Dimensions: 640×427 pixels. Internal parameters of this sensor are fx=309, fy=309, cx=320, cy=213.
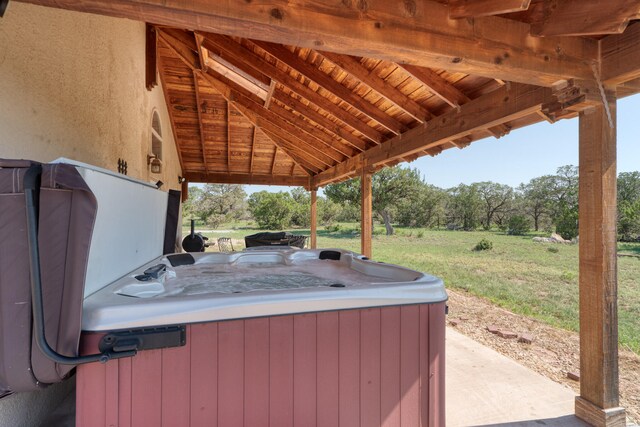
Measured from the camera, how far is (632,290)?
5.93 metres

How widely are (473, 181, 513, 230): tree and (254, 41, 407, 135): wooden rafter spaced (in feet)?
81.0

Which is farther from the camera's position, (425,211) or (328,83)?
(425,211)

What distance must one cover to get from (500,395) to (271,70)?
149 inches

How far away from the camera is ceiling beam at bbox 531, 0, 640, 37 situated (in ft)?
4.75

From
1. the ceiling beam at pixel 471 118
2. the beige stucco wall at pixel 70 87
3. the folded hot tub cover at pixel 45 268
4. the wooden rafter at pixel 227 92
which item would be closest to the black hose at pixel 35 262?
the folded hot tub cover at pixel 45 268

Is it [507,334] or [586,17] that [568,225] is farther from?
[586,17]

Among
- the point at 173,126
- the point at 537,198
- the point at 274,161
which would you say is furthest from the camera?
the point at 537,198

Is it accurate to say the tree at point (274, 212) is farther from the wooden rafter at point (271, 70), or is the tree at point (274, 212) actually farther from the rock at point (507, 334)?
the rock at point (507, 334)

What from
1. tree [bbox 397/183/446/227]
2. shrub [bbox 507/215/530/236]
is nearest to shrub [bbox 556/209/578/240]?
shrub [bbox 507/215/530/236]

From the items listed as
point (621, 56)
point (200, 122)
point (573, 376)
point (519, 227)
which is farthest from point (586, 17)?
point (519, 227)

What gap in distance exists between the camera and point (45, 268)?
3.28 feet

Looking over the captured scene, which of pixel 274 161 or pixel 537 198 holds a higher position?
pixel 537 198

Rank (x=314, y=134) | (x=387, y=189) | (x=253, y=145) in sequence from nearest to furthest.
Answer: (x=314, y=134)
(x=253, y=145)
(x=387, y=189)

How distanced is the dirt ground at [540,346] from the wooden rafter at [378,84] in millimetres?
2527
